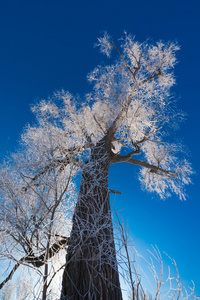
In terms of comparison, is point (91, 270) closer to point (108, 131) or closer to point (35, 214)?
point (35, 214)

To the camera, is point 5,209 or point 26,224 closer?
point 26,224

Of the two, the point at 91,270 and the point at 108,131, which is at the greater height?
the point at 108,131

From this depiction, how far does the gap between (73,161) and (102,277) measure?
121 cm

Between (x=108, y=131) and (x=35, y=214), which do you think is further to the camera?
(x=108, y=131)

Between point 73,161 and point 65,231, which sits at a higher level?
point 73,161

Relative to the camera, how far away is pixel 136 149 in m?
4.38

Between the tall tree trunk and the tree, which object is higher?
the tree

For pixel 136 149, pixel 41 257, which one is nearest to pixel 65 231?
pixel 41 257

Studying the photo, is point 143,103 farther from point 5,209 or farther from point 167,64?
point 5,209

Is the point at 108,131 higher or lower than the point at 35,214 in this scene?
higher

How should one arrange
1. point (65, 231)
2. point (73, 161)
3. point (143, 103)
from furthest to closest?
point (143, 103) < point (73, 161) < point (65, 231)

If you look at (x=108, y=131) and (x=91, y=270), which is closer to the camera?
(x=91, y=270)

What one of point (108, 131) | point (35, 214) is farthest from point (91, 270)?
point (108, 131)

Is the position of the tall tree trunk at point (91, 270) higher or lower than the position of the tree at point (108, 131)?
lower
